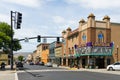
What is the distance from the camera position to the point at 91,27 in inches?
2532

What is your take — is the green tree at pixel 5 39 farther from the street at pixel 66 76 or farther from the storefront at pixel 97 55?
the storefront at pixel 97 55

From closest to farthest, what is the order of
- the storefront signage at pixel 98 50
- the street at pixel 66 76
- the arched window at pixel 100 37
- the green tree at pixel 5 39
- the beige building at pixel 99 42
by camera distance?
the street at pixel 66 76
the green tree at pixel 5 39
the storefront signage at pixel 98 50
the beige building at pixel 99 42
the arched window at pixel 100 37

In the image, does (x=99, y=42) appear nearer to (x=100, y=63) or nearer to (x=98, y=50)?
(x=98, y=50)

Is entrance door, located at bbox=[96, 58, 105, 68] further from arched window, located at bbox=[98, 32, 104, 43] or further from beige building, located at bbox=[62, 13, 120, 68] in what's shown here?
arched window, located at bbox=[98, 32, 104, 43]

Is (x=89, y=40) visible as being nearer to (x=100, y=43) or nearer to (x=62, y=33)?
(x=100, y=43)

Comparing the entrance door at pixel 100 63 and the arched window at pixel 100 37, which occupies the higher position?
the arched window at pixel 100 37

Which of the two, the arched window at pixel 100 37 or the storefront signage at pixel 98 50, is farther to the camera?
the arched window at pixel 100 37

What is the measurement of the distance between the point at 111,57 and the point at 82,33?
8.68m

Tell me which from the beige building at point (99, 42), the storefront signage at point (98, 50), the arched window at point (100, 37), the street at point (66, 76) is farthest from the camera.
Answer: the arched window at point (100, 37)

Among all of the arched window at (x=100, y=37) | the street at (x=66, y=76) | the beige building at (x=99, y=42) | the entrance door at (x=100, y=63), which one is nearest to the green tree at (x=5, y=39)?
the street at (x=66, y=76)

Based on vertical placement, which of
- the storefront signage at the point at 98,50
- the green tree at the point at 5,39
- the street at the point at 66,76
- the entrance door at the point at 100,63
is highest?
the green tree at the point at 5,39

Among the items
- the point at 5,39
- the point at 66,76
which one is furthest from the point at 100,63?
the point at 66,76

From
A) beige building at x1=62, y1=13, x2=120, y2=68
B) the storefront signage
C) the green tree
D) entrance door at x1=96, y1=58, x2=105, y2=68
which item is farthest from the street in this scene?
entrance door at x1=96, y1=58, x2=105, y2=68

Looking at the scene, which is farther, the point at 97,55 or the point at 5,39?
the point at 97,55
